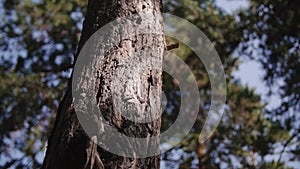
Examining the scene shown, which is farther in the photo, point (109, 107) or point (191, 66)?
point (191, 66)

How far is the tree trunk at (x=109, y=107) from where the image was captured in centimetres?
184

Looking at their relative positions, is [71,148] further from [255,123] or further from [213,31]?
[255,123]

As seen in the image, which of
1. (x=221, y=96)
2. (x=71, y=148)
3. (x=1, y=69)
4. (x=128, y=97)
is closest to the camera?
(x=71, y=148)

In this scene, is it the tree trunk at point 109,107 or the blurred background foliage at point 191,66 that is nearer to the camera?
the tree trunk at point 109,107

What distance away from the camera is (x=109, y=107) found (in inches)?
79.2

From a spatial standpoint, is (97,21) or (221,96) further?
(221,96)

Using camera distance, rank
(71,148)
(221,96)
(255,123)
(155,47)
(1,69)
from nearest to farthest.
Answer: (71,148) → (155,47) → (1,69) → (255,123) → (221,96)

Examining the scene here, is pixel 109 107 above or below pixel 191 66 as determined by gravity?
below

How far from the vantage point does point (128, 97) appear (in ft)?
6.84

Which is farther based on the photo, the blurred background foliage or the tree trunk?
the blurred background foliage

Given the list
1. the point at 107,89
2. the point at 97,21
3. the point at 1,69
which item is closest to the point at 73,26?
the point at 1,69

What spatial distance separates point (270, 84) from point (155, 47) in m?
5.22

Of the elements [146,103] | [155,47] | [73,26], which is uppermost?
[73,26]

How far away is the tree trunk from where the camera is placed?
1840 millimetres
